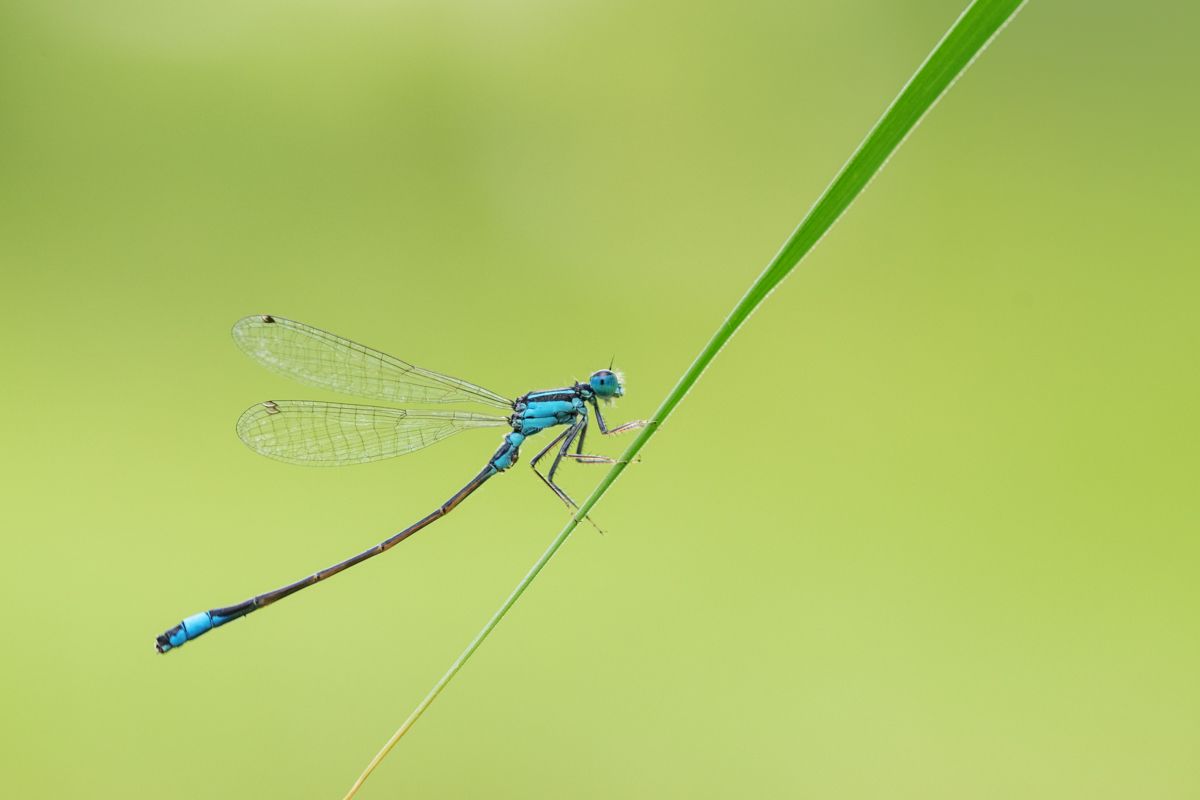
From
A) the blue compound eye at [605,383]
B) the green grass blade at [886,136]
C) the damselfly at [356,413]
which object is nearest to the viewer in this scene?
the green grass blade at [886,136]

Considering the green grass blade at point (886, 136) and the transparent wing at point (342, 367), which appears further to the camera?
the transparent wing at point (342, 367)

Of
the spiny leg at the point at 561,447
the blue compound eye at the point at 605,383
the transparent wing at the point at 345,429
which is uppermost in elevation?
the blue compound eye at the point at 605,383

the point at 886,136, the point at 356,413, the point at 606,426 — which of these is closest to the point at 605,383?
the point at 606,426

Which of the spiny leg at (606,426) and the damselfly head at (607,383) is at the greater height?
the damselfly head at (607,383)

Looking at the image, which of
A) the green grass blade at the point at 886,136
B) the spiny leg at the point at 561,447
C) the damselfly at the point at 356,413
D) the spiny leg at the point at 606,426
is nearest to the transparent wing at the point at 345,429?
the damselfly at the point at 356,413

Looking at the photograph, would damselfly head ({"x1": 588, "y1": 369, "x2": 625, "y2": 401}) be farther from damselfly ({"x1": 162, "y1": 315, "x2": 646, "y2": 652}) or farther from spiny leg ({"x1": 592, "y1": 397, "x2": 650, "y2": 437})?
damselfly ({"x1": 162, "y1": 315, "x2": 646, "y2": 652})

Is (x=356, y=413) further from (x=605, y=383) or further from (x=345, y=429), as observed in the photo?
(x=605, y=383)

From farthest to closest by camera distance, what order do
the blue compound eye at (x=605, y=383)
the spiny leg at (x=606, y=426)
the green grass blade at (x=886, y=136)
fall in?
1. the blue compound eye at (x=605, y=383)
2. the spiny leg at (x=606, y=426)
3. the green grass blade at (x=886, y=136)

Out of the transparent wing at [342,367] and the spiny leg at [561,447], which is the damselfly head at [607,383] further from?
the transparent wing at [342,367]

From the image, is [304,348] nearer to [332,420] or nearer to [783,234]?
[332,420]
